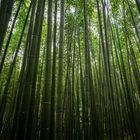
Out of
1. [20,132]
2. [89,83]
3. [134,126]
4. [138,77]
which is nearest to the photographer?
[20,132]

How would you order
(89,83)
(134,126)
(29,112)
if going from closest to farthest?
(29,112)
(89,83)
(134,126)

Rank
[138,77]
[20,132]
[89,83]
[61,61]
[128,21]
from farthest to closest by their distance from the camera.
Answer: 1. [128,21]
2. [138,77]
3. [89,83]
4. [61,61]
5. [20,132]

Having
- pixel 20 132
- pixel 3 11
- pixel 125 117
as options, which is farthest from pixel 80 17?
pixel 20 132

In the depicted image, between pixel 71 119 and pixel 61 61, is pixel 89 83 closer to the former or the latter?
pixel 61 61

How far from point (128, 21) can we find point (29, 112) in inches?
216

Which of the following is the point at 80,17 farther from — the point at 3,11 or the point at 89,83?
the point at 3,11

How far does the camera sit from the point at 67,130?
5.11 meters

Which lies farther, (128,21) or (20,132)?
(128,21)

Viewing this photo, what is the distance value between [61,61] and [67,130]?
3119 millimetres

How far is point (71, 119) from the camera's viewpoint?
5.18m

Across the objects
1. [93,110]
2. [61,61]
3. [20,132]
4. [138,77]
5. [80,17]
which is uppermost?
[80,17]

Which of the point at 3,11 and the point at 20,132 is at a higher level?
the point at 3,11

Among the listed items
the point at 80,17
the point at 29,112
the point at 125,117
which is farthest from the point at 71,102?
the point at 29,112

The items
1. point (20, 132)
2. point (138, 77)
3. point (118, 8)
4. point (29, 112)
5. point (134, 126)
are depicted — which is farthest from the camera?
point (118, 8)
